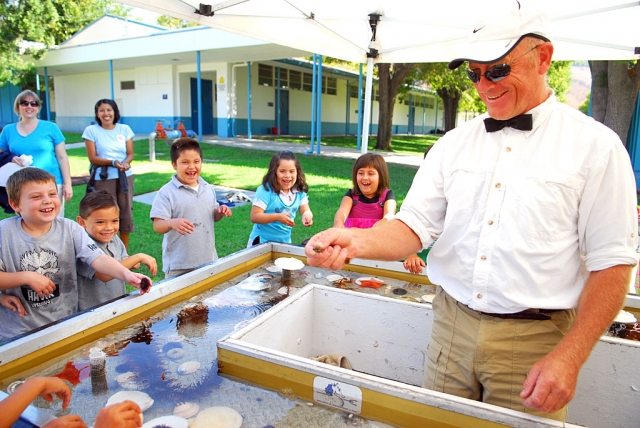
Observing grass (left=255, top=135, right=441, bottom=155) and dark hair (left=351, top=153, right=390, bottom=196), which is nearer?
dark hair (left=351, top=153, right=390, bottom=196)

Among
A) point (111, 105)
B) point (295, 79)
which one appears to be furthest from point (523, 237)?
point (295, 79)

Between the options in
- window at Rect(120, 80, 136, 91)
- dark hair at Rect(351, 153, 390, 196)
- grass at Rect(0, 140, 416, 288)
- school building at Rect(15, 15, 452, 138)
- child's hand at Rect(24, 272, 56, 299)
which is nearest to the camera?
child's hand at Rect(24, 272, 56, 299)

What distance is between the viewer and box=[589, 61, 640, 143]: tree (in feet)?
32.1

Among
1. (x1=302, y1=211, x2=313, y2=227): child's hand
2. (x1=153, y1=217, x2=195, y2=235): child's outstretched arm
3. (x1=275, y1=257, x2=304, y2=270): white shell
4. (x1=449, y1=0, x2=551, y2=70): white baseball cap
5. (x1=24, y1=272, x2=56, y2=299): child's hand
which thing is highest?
(x1=449, y1=0, x2=551, y2=70): white baseball cap

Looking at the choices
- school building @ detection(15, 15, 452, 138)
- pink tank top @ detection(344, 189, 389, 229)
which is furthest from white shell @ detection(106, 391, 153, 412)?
school building @ detection(15, 15, 452, 138)

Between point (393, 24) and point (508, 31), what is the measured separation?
3.71m

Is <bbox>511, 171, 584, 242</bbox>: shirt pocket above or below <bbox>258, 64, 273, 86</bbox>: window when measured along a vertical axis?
below

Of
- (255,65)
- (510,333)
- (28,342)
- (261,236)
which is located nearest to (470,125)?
(510,333)

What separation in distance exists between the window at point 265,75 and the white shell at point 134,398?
2134cm

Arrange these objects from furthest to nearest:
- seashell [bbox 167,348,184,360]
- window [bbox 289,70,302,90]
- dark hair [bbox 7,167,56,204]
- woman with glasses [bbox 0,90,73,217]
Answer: window [bbox 289,70,302,90]
woman with glasses [bbox 0,90,73,217]
dark hair [bbox 7,167,56,204]
seashell [bbox 167,348,184,360]

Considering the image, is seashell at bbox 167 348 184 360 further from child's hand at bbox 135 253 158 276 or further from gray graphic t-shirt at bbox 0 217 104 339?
gray graphic t-shirt at bbox 0 217 104 339

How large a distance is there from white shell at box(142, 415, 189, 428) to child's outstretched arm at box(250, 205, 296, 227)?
213 centimetres

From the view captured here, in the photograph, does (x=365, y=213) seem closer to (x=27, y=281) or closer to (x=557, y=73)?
(x=27, y=281)

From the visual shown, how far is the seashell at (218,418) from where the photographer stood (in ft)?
4.75
